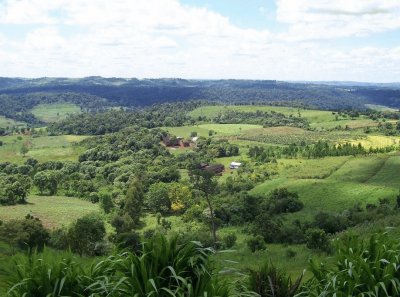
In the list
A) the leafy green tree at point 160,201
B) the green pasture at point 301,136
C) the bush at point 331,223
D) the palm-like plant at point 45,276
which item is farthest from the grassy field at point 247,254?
the green pasture at point 301,136

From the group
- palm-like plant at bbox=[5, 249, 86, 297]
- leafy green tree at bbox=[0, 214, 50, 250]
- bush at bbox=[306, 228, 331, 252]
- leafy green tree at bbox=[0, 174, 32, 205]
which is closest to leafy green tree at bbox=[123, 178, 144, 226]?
leafy green tree at bbox=[0, 174, 32, 205]

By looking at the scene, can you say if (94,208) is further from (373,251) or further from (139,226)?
(373,251)

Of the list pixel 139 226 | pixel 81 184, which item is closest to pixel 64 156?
pixel 81 184

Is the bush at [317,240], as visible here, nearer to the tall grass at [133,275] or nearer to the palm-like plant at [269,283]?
the palm-like plant at [269,283]

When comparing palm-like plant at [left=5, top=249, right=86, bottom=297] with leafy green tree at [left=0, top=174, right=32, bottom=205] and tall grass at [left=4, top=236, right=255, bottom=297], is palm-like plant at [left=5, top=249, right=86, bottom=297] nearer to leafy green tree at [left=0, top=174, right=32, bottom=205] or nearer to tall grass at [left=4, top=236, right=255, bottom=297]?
tall grass at [left=4, top=236, right=255, bottom=297]

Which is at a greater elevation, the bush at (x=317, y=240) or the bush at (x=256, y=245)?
the bush at (x=317, y=240)

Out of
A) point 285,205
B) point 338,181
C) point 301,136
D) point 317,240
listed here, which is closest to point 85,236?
point 317,240
